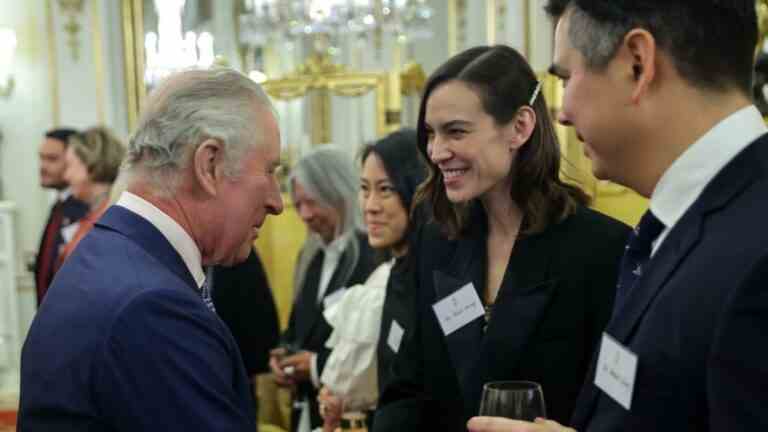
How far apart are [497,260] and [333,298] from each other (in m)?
1.34

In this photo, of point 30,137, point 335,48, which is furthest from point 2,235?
point 335,48

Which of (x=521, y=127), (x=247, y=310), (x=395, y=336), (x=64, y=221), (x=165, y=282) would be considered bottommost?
(x=247, y=310)

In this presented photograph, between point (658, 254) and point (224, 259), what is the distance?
2.34 ft

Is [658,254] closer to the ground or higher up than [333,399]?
higher up

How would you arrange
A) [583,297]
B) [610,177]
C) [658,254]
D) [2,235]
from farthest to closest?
[2,235], [583,297], [610,177], [658,254]

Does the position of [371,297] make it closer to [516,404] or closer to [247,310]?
[247,310]

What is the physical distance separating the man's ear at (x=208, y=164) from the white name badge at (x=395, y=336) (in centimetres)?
94

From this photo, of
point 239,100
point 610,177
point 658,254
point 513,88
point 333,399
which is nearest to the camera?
point 658,254

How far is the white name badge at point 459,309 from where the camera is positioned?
2.08 metres

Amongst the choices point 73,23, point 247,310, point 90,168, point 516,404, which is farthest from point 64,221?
point 516,404

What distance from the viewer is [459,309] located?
6.88ft

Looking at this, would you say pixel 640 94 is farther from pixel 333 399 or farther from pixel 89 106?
pixel 89 106

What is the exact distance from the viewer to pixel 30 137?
757 cm

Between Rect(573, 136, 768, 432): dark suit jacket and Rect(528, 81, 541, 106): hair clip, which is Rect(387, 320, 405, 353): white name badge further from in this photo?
Rect(573, 136, 768, 432): dark suit jacket
